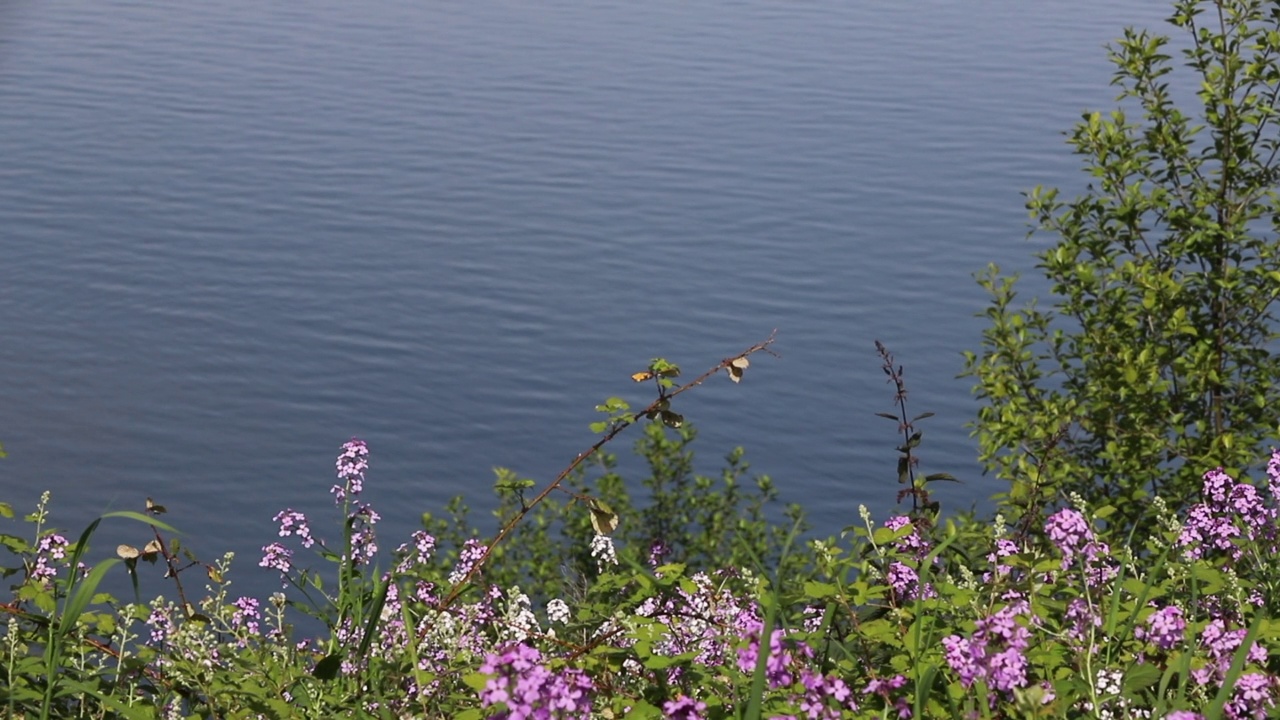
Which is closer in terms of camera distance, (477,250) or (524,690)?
(524,690)

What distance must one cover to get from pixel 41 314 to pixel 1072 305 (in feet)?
51.1

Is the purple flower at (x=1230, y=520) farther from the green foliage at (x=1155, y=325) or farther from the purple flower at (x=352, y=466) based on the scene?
the green foliage at (x=1155, y=325)

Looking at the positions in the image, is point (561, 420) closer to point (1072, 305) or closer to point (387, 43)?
point (1072, 305)

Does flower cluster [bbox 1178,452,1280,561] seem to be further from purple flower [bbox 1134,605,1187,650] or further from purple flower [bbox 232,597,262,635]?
purple flower [bbox 232,597,262,635]

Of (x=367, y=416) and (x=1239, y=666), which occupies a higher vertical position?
(x=367, y=416)

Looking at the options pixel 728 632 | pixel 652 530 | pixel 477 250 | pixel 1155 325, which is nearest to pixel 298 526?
pixel 728 632

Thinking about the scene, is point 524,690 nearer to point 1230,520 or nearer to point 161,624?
point 161,624

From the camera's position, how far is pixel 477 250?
2408 centimetres

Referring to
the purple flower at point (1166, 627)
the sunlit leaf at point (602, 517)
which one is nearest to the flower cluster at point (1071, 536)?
the purple flower at point (1166, 627)

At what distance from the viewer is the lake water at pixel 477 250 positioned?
59.7 feet

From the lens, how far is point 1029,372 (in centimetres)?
967

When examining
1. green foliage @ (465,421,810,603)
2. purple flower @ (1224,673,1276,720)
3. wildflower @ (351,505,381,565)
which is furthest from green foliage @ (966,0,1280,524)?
purple flower @ (1224,673,1276,720)

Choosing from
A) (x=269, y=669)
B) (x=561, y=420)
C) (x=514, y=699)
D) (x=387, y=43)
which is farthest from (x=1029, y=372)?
(x=387, y=43)

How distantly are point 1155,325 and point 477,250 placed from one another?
1556cm
